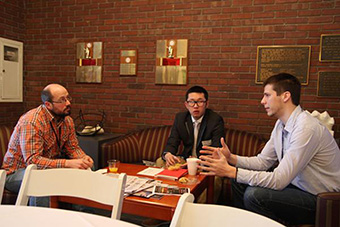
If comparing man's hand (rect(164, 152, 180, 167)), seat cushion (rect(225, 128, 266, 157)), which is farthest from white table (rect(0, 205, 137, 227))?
seat cushion (rect(225, 128, 266, 157))

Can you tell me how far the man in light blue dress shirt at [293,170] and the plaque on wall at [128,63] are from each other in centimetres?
233

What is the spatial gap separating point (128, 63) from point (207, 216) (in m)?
3.32

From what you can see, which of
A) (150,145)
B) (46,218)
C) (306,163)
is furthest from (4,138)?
(306,163)

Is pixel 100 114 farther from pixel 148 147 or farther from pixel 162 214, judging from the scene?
pixel 162 214

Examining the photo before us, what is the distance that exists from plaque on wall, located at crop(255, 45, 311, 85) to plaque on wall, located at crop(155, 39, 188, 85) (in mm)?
933

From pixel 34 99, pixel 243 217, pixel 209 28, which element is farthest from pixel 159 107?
pixel 243 217

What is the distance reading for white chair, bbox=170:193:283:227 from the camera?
108cm

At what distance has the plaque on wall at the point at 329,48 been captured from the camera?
334cm

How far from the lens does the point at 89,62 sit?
4344 mm

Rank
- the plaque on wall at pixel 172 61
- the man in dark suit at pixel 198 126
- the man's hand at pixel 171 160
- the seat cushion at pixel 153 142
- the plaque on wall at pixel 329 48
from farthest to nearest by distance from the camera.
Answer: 1. the plaque on wall at pixel 172 61
2. the seat cushion at pixel 153 142
3. the plaque on wall at pixel 329 48
4. the man in dark suit at pixel 198 126
5. the man's hand at pixel 171 160

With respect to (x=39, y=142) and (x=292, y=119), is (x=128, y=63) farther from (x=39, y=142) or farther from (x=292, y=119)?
(x=292, y=119)

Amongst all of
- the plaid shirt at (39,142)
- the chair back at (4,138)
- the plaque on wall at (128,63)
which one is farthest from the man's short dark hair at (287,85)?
the chair back at (4,138)

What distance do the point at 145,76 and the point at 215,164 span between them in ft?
7.59

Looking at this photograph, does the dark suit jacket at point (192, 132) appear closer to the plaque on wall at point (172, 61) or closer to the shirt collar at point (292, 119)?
the plaque on wall at point (172, 61)
